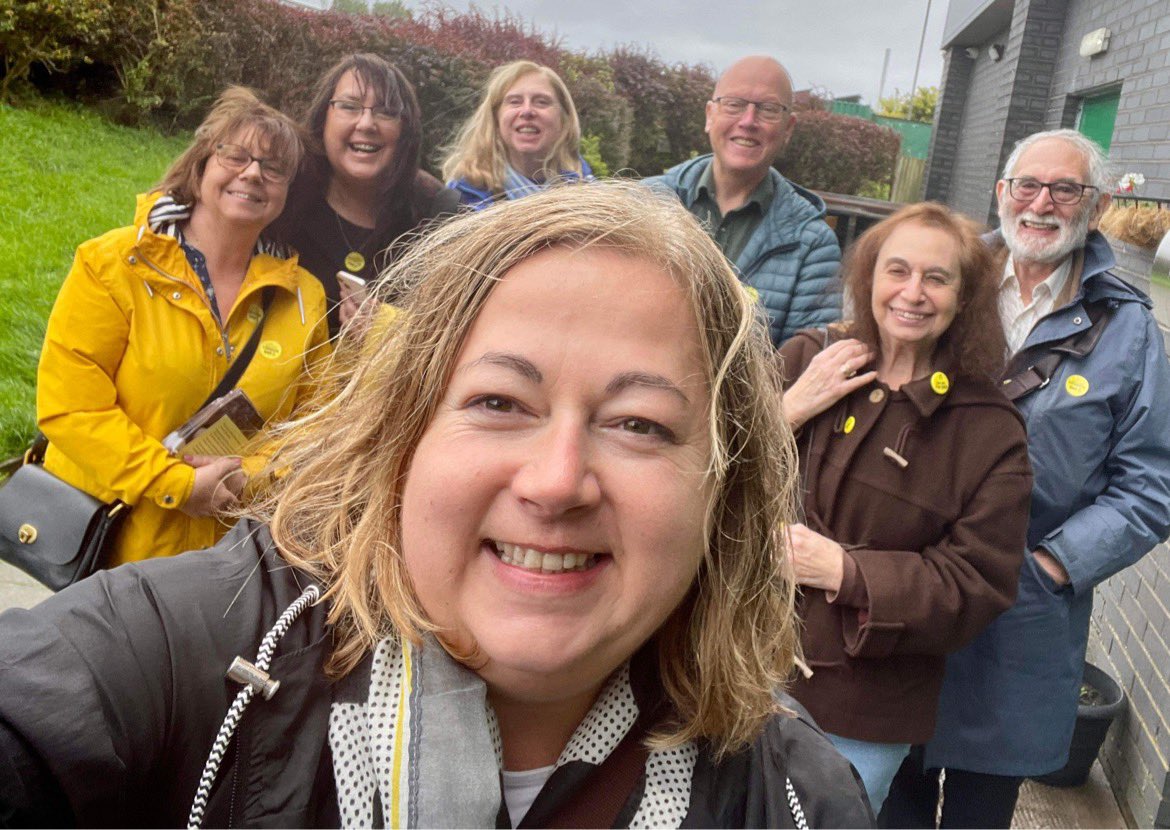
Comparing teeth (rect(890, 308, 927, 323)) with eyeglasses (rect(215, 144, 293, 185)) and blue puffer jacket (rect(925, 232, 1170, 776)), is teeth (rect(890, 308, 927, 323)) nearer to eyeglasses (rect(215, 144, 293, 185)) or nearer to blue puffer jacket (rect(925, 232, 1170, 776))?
blue puffer jacket (rect(925, 232, 1170, 776))

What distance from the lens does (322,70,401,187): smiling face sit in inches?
107

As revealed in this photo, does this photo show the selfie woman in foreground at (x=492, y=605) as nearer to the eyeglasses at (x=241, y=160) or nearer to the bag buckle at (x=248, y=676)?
the bag buckle at (x=248, y=676)

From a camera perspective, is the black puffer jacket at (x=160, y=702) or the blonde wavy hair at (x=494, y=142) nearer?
the black puffer jacket at (x=160, y=702)

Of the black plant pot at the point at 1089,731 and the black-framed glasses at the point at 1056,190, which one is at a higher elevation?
the black-framed glasses at the point at 1056,190

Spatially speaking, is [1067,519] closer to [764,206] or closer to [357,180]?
[764,206]

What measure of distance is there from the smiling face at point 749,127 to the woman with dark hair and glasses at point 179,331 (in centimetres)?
127

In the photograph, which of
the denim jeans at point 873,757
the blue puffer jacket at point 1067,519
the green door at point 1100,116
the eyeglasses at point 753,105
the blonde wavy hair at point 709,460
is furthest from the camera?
the green door at point 1100,116

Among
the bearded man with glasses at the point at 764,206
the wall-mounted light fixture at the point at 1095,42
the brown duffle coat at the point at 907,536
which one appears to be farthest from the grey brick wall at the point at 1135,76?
the brown duffle coat at the point at 907,536

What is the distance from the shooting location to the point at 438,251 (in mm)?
1308

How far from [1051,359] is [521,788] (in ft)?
6.78

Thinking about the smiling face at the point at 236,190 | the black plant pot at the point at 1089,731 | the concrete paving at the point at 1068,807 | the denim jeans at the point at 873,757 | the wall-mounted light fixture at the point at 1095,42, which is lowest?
the concrete paving at the point at 1068,807

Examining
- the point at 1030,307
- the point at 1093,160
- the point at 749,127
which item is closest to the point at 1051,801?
the point at 1030,307

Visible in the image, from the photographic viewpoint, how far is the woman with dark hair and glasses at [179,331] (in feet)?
7.50

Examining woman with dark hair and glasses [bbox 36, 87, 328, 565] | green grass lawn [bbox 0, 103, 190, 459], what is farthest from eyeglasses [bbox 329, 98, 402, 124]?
green grass lawn [bbox 0, 103, 190, 459]
